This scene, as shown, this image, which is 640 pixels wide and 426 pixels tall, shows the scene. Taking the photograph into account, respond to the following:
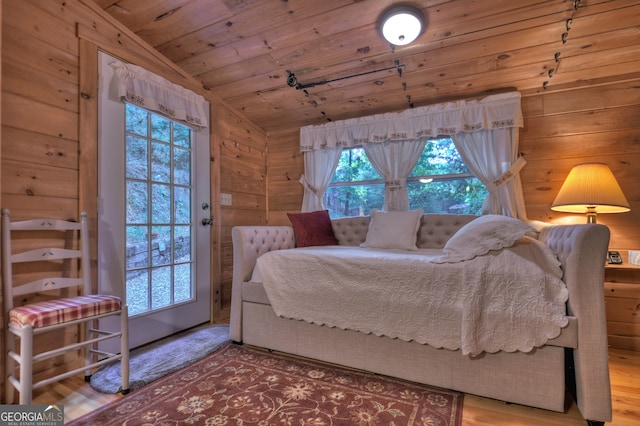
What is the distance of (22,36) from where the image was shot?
1713 mm

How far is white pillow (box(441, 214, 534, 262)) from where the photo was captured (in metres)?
1.60

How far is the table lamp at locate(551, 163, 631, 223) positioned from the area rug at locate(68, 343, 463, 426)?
1.55 m

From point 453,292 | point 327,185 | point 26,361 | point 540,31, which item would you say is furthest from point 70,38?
point 540,31

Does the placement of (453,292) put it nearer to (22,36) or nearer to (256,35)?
(256,35)

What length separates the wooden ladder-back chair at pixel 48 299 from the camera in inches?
54.5

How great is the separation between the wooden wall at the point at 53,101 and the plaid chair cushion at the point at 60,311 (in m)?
0.40

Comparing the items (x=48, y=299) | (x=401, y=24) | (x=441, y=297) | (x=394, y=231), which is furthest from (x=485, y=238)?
(x=48, y=299)

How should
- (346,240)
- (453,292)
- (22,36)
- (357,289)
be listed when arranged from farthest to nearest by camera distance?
(346,240), (357,289), (22,36), (453,292)

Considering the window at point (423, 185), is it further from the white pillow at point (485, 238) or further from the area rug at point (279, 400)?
the area rug at point (279, 400)

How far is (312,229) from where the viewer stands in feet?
9.43

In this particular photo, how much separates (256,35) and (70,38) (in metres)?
1.17

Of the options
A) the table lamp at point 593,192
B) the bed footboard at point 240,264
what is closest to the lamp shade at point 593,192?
the table lamp at point 593,192

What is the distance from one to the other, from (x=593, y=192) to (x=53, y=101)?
348 cm

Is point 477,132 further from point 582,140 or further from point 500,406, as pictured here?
point 500,406
